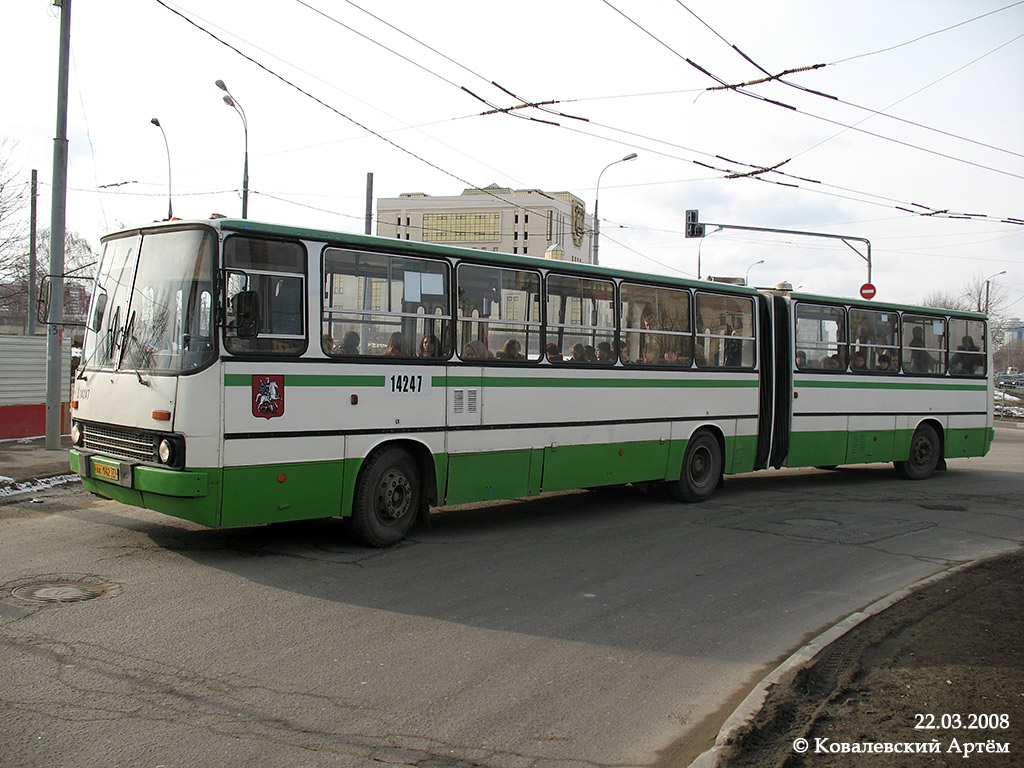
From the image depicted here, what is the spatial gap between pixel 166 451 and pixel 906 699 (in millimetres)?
5939

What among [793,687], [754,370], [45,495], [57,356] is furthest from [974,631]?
[57,356]

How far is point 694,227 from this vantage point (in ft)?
92.4

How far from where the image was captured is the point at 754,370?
44.7ft

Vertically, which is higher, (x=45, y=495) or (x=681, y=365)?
(x=681, y=365)

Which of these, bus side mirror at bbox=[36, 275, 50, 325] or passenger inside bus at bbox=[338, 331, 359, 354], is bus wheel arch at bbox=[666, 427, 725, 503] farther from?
bus side mirror at bbox=[36, 275, 50, 325]

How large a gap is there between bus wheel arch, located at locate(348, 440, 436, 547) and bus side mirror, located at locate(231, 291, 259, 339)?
1868mm

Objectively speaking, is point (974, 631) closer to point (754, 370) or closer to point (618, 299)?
point (618, 299)

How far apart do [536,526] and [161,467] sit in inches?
176

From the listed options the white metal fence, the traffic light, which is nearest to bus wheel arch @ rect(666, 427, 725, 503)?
the white metal fence

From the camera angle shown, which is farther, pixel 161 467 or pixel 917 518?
pixel 917 518

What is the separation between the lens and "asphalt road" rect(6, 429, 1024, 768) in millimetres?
4484

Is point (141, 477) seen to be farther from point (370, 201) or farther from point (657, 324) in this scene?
point (370, 201)

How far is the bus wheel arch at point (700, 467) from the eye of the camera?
41.5 ft

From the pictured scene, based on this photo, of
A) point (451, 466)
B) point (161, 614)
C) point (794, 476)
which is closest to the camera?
point (161, 614)
